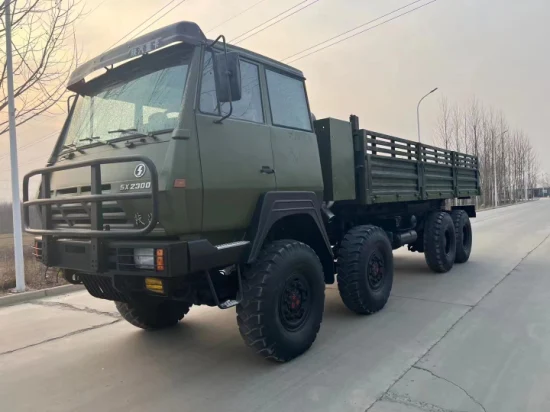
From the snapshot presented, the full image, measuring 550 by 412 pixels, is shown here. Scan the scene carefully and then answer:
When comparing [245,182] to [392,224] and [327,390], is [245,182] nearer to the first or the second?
[327,390]

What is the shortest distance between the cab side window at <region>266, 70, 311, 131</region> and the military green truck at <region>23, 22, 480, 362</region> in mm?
18

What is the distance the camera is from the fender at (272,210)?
3803 mm

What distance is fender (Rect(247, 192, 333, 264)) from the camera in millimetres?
3803

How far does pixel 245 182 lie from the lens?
3.78m

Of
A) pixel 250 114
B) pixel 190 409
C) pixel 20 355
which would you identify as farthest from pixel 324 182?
pixel 20 355

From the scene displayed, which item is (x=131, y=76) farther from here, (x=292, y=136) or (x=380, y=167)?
(x=380, y=167)

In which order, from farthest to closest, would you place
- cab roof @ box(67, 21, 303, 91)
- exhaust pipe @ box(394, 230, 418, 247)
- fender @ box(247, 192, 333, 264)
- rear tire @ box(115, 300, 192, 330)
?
1. exhaust pipe @ box(394, 230, 418, 247)
2. rear tire @ box(115, 300, 192, 330)
3. fender @ box(247, 192, 333, 264)
4. cab roof @ box(67, 21, 303, 91)

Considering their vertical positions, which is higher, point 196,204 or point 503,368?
point 196,204

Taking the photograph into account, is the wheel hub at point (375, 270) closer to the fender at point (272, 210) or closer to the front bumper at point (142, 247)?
the fender at point (272, 210)

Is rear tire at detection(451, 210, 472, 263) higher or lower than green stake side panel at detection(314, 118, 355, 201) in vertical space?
lower

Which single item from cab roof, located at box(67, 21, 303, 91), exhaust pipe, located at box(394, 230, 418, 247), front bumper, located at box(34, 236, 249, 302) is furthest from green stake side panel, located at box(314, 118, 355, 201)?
exhaust pipe, located at box(394, 230, 418, 247)

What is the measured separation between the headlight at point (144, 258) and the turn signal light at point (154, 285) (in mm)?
204

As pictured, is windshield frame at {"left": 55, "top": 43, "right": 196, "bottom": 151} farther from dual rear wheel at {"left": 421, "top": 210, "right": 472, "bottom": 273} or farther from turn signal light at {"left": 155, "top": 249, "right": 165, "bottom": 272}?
dual rear wheel at {"left": 421, "top": 210, "right": 472, "bottom": 273}

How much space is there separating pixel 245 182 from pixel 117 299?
64.4 inches
